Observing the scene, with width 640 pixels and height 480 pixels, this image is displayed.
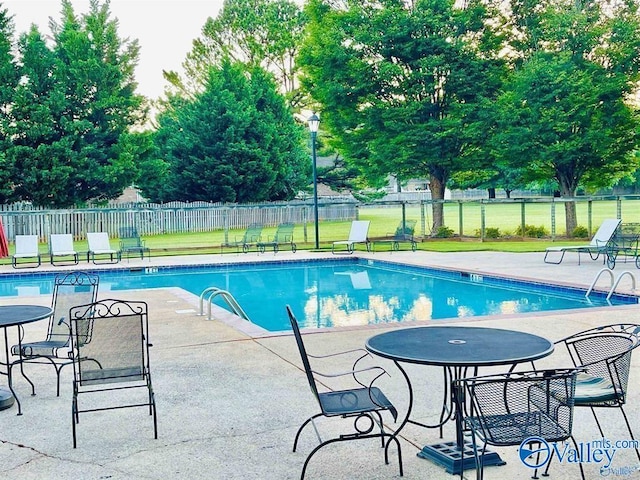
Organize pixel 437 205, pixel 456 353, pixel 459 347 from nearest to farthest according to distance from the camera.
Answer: pixel 456 353, pixel 459 347, pixel 437 205

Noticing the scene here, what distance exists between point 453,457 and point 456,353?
61 centimetres

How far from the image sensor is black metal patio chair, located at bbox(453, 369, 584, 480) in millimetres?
3174

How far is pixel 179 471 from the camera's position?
3.81 metres

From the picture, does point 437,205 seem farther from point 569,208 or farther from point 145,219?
point 145,219

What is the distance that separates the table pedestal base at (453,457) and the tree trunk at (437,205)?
64.2 ft

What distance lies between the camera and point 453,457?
3803 mm

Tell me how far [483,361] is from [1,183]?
84.9 ft

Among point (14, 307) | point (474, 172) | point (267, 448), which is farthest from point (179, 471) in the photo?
point (474, 172)

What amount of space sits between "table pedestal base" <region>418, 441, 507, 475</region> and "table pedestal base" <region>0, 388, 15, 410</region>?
317 centimetres

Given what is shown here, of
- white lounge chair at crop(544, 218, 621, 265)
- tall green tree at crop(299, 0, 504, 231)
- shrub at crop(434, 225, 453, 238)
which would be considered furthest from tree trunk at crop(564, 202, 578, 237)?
white lounge chair at crop(544, 218, 621, 265)

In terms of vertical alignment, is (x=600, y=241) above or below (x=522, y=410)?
above

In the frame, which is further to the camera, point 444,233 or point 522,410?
point 444,233

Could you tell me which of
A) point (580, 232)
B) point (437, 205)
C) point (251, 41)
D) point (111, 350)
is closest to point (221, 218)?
point (437, 205)

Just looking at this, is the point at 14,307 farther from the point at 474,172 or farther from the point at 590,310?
the point at 474,172
